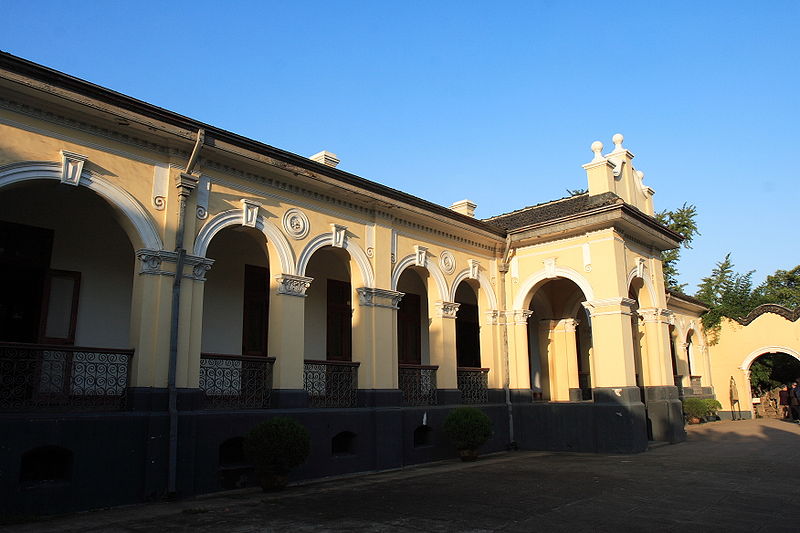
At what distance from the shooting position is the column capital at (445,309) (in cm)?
1460

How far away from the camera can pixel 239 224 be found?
35.3 ft

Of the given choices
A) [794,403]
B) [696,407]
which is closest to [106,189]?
[696,407]

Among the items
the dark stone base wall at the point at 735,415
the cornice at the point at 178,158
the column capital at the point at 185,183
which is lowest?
the dark stone base wall at the point at 735,415

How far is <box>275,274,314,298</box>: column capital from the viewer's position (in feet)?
36.7

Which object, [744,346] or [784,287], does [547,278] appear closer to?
[744,346]

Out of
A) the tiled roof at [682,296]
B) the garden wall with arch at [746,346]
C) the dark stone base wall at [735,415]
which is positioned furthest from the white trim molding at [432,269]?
the dark stone base wall at [735,415]

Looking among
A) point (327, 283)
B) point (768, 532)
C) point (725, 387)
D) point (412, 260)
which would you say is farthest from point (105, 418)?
point (725, 387)

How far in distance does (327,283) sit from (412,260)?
209 cm

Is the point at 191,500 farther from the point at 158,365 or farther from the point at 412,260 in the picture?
the point at 412,260

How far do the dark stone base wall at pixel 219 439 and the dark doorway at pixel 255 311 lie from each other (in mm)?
2129

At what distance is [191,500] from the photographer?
9.04 meters

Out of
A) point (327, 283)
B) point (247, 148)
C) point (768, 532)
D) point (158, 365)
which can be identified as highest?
point (247, 148)

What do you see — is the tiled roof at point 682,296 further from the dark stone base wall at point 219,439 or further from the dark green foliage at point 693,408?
the dark stone base wall at point 219,439

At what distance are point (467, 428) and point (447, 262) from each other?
4.17 m
